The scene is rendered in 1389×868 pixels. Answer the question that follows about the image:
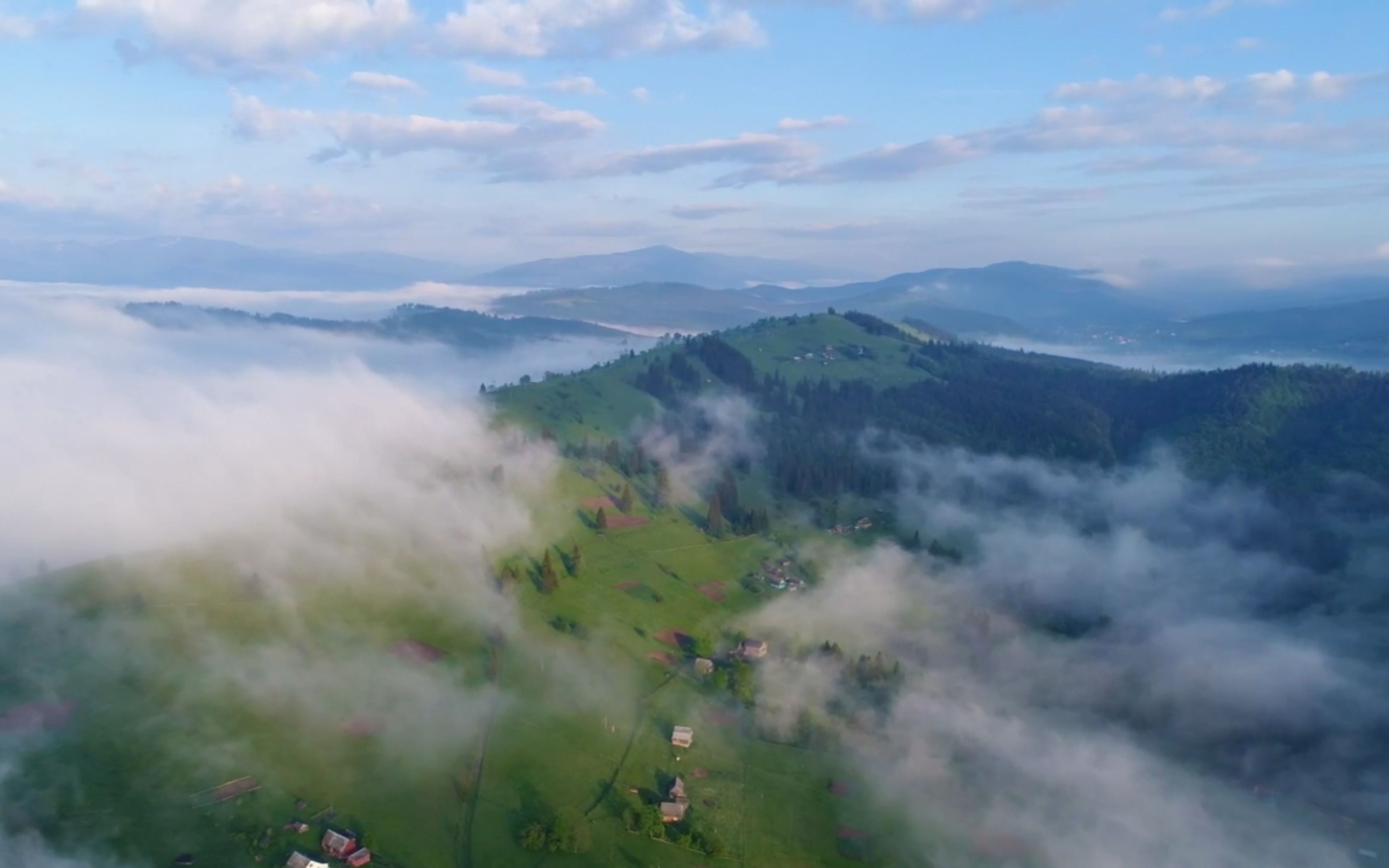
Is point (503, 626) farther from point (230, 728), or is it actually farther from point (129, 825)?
point (129, 825)

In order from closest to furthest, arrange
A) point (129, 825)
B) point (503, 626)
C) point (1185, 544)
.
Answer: point (129, 825) < point (503, 626) < point (1185, 544)


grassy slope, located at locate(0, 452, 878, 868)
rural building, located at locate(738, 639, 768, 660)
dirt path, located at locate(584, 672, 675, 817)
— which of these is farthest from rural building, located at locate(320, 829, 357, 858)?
rural building, located at locate(738, 639, 768, 660)

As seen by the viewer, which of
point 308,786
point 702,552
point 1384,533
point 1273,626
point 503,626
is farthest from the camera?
point 1384,533

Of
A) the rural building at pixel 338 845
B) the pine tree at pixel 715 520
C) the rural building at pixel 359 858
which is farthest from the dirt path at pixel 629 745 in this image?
the pine tree at pixel 715 520

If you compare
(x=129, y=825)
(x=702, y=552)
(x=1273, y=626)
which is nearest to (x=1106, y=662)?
(x=1273, y=626)

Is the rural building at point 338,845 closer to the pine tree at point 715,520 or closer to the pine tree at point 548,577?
the pine tree at point 548,577
